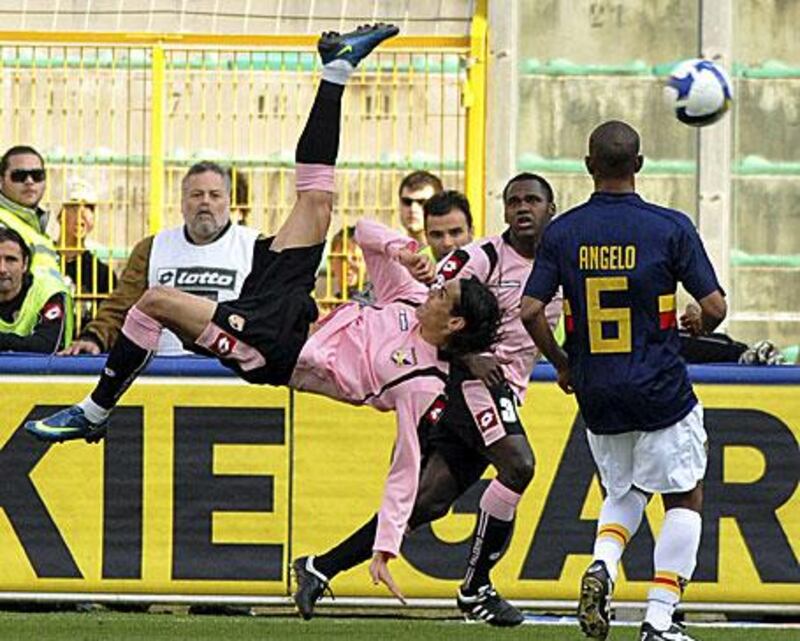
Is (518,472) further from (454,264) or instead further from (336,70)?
(336,70)

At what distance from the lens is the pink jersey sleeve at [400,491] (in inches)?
Result: 520

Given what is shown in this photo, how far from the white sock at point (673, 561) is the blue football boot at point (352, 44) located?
2698 millimetres

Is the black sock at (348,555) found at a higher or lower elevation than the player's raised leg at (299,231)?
lower

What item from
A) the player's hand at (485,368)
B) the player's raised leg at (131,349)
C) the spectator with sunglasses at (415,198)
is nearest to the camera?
the player's raised leg at (131,349)

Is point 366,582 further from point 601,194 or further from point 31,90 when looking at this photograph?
point 31,90

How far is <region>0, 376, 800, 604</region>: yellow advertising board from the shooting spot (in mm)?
14969

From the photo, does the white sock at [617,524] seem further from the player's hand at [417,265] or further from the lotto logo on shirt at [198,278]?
the lotto logo on shirt at [198,278]

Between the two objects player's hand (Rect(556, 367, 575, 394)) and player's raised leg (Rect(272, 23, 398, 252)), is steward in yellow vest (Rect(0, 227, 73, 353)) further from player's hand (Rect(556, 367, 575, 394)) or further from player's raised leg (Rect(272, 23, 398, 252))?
player's hand (Rect(556, 367, 575, 394))

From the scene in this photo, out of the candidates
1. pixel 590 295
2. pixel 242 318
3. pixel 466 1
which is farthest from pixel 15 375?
pixel 466 1

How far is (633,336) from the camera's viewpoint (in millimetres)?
12516

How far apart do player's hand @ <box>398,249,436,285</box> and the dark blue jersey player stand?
3.06ft

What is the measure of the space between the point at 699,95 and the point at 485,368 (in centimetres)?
172

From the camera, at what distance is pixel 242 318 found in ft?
43.2

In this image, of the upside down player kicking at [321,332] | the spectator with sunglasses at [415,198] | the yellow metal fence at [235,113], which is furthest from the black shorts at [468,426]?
the yellow metal fence at [235,113]
